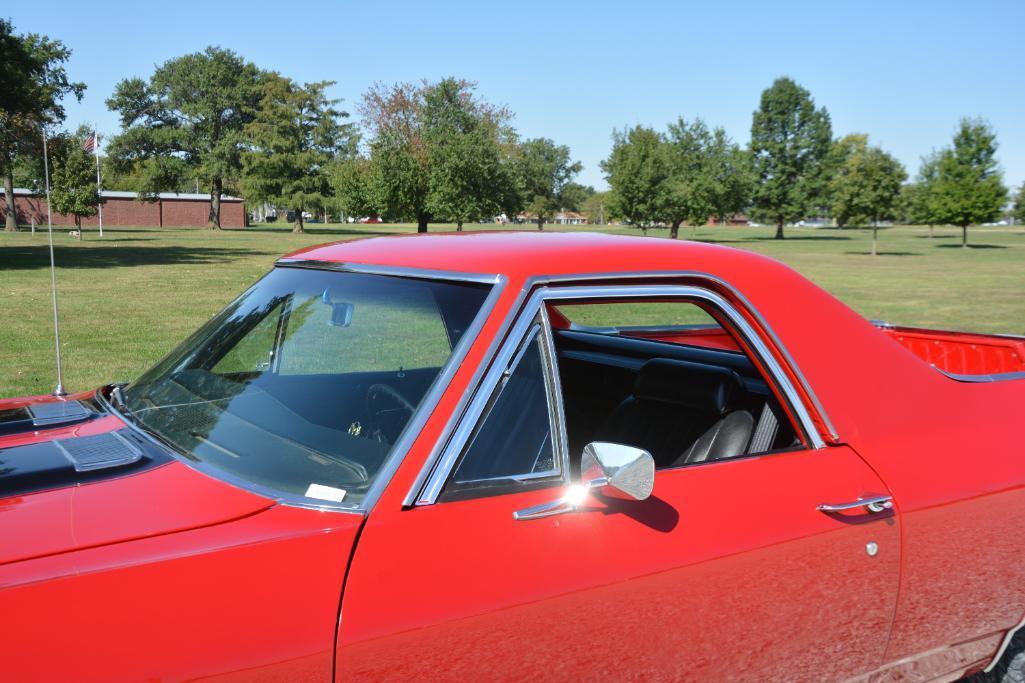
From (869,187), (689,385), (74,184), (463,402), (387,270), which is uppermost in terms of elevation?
(869,187)

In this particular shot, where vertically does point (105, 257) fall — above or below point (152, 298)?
above

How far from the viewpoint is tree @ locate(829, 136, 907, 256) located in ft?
146

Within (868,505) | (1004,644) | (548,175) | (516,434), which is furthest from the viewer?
(548,175)

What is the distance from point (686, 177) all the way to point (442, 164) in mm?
16890

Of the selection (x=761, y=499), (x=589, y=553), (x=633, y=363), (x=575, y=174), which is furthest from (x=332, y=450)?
(x=575, y=174)

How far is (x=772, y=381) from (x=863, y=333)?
36 centimetres

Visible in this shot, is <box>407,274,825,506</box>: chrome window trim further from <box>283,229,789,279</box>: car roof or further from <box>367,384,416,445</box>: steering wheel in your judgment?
<box>367,384,416,445</box>: steering wheel

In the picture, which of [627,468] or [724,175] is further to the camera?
[724,175]

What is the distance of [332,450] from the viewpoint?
6.42 feet

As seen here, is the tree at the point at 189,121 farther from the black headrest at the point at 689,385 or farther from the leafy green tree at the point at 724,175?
the black headrest at the point at 689,385

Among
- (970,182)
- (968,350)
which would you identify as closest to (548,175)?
(970,182)

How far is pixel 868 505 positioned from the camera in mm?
2178

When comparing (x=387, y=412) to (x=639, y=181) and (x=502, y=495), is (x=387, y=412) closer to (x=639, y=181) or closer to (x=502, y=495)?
(x=502, y=495)

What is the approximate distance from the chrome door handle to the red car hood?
4.31 feet
